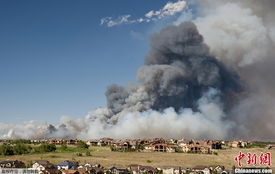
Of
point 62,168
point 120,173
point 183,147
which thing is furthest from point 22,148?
point 183,147

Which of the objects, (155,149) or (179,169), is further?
(155,149)

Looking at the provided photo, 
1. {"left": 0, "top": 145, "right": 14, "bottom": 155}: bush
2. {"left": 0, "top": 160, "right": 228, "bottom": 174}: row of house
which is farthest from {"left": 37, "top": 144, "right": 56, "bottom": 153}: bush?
{"left": 0, "top": 160, "right": 228, "bottom": 174}: row of house

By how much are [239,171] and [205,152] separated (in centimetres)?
3848

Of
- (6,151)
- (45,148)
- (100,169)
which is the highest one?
(45,148)

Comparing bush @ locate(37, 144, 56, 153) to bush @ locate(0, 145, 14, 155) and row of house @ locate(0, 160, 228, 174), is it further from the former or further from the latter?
row of house @ locate(0, 160, 228, 174)

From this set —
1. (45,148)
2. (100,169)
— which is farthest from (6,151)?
(100,169)

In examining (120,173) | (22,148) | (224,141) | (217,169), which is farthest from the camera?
(224,141)

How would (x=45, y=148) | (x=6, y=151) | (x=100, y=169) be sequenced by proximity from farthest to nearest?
(x=45, y=148), (x=6, y=151), (x=100, y=169)

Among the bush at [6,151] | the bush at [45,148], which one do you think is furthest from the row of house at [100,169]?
the bush at [45,148]

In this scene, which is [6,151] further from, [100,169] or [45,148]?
[100,169]

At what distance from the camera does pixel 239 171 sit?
4819cm

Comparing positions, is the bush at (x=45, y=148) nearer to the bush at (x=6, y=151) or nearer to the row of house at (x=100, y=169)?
the bush at (x=6, y=151)

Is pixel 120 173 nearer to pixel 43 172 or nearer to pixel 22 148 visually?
pixel 43 172

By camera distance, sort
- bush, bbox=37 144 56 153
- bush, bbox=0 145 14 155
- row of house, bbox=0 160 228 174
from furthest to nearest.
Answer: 1. bush, bbox=37 144 56 153
2. bush, bbox=0 145 14 155
3. row of house, bbox=0 160 228 174
